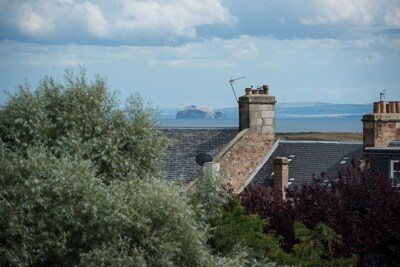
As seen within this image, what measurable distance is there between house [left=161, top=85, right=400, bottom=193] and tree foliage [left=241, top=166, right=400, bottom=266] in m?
11.1

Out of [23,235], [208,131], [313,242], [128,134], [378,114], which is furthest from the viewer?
[208,131]

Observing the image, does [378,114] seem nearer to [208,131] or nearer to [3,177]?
[208,131]

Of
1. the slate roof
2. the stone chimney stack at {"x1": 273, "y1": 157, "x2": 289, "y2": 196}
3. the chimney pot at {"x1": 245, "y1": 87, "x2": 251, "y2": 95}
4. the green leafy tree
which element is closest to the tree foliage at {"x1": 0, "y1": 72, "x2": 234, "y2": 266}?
the green leafy tree

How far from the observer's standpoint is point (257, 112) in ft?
178

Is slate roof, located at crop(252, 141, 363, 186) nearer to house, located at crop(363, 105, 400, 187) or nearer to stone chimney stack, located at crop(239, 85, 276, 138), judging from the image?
house, located at crop(363, 105, 400, 187)

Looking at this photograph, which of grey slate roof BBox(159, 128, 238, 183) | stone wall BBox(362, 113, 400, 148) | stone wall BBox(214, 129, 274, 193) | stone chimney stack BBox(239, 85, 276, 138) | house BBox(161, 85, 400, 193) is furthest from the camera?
stone chimney stack BBox(239, 85, 276, 138)

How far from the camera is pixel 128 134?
100ft

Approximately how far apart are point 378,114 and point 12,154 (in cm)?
2675

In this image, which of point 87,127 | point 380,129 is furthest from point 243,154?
point 87,127

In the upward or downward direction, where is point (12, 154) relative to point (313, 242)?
upward

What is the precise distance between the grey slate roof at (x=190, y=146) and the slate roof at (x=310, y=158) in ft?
7.26

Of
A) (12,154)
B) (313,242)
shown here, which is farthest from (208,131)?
(12,154)

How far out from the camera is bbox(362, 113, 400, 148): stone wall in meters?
52.2

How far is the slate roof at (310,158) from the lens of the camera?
5209 cm
